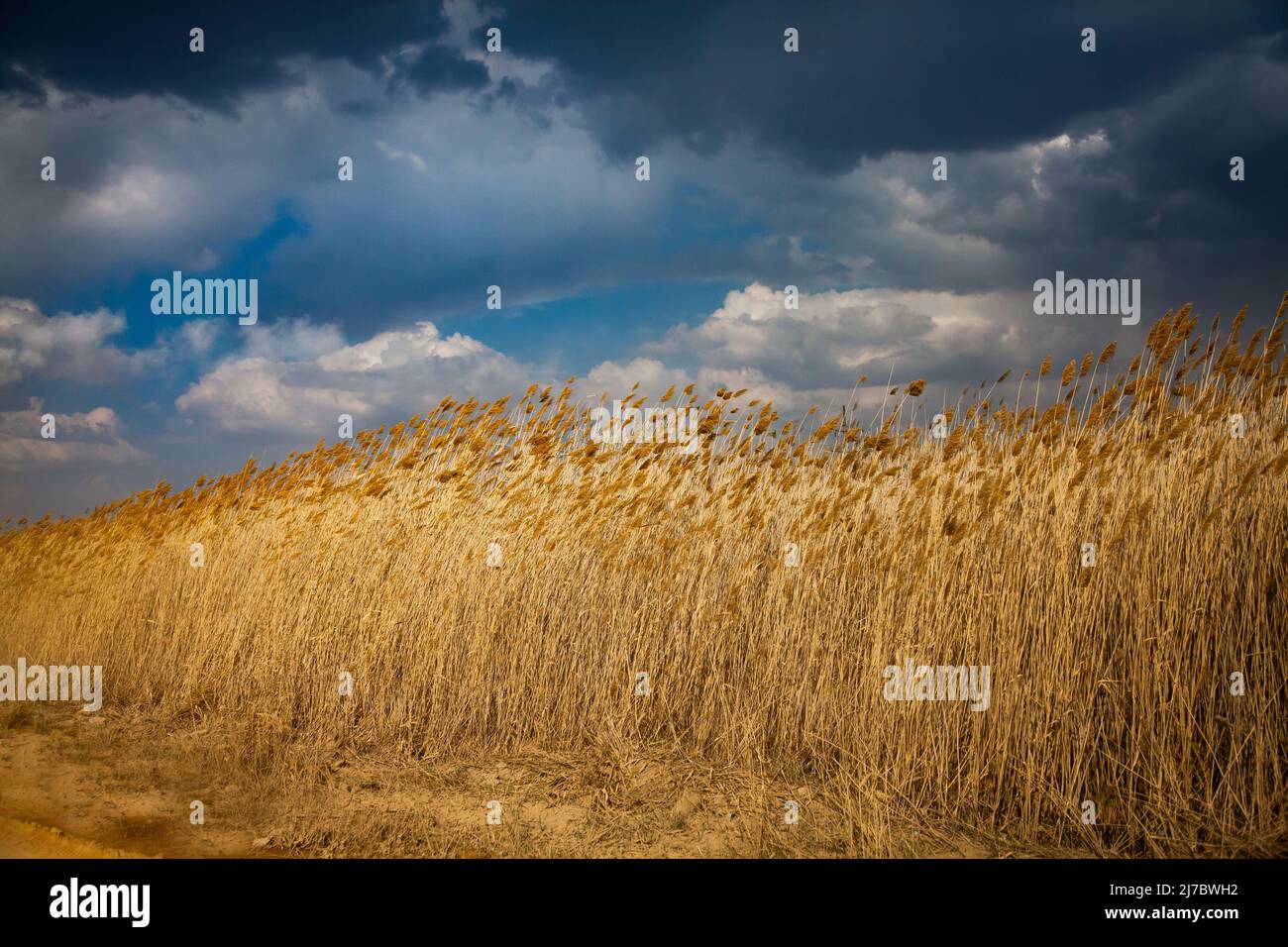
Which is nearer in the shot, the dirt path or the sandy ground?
the sandy ground

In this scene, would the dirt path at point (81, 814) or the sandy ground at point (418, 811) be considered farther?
the dirt path at point (81, 814)

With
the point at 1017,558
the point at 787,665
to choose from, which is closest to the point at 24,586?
the point at 787,665

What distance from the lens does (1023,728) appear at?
419cm

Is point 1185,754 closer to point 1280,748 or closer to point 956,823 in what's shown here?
point 1280,748

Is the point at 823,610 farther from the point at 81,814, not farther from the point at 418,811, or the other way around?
the point at 81,814

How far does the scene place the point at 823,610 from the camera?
504 centimetres

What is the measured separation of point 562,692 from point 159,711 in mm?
3738

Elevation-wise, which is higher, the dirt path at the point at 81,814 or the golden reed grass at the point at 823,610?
the golden reed grass at the point at 823,610

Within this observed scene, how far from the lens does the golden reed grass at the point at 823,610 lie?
404cm

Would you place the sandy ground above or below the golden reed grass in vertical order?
below

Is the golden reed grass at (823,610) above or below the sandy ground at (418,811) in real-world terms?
above

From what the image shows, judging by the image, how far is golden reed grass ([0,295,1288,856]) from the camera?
4039 millimetres

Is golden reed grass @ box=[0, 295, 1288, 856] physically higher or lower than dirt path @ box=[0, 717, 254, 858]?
higher

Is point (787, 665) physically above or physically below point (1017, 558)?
below
